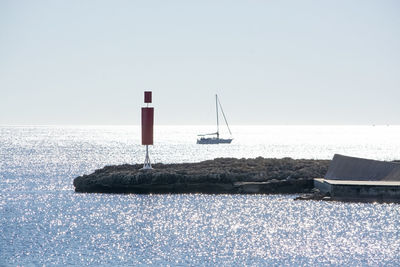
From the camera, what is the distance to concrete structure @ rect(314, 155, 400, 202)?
44406 mm

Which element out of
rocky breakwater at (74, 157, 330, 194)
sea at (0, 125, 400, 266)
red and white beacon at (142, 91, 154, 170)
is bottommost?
sea at (0, 125, 400, 266)

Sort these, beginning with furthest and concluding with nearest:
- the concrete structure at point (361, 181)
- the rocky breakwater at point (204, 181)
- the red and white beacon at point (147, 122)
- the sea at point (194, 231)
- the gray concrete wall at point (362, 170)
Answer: the red and white beacon at point (147, 122)
the rocky breakwater at point (204, 181)
the gray concrete wall at point (362, 170)
the concrete structure at point (361, 181)
the sea at point (194, 231)

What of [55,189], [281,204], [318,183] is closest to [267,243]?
[281,204]

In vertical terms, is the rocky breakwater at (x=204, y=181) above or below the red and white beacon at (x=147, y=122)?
below

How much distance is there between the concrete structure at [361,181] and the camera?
4441cm

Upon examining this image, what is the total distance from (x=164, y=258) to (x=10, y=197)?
87.6ft

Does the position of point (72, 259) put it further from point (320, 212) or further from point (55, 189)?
point (55, 189)

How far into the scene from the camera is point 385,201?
44.3 meters

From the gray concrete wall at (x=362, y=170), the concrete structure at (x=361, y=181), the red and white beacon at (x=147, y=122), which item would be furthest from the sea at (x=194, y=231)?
the red and white beacon at (x=147, y=122)

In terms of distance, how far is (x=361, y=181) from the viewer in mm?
47219

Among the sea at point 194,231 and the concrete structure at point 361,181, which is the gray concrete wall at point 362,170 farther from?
the sea at point 194,231

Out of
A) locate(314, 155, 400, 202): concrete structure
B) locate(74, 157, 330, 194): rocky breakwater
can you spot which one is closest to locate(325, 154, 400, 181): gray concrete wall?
locate(314, 155, 400, 202): concrete structure

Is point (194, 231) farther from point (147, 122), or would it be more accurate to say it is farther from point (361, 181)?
point (147, 122)

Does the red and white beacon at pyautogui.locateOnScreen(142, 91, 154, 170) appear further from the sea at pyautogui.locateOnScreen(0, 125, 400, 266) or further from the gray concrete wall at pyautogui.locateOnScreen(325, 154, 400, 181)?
the gray concrete wall at pyautogui.locateOnScreen(325, 154, 400, 181)
